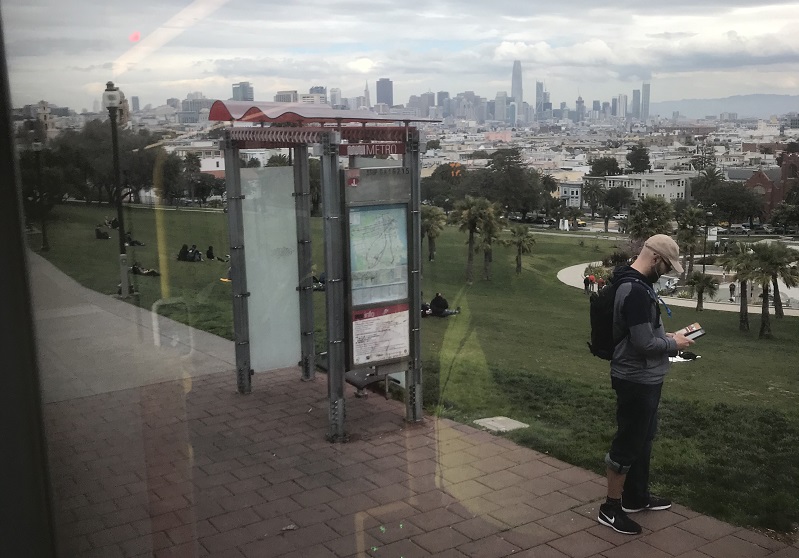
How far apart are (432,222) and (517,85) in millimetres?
1072

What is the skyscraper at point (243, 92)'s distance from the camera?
315cm

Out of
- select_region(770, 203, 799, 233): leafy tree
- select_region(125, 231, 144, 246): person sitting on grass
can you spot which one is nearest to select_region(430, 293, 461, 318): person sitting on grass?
select_region(125, 231, 144, 246): person sitting on grass

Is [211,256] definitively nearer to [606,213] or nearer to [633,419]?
[606,213]

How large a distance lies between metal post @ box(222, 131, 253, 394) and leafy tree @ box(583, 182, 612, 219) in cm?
201

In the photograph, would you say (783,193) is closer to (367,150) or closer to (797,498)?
(797,498)

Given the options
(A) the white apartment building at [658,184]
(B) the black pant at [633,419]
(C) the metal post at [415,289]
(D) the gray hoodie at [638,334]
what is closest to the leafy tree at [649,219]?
(A) the white apartment building at [658,184]

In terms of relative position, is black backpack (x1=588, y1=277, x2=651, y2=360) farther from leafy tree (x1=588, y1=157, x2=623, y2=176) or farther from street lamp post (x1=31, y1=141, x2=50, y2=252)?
street lamp post (x1=31, y1=141, x2=50, y2=252)

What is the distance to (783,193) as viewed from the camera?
8.53ft

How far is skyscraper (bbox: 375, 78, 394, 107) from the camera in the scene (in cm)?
319

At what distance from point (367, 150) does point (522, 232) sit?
34.5 inches

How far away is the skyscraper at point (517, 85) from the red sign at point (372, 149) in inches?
27.1

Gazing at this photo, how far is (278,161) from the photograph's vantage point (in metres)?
4.35

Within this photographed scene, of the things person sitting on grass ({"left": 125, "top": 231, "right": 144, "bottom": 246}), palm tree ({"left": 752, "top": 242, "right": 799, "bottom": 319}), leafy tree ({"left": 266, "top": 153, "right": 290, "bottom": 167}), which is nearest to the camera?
palm tree ({"left": 752, "top": 242, "right": 799, "bottom": 319})

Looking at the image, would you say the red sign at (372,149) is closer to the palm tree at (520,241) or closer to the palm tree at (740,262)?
Answer: the palm tree at (520,241)
